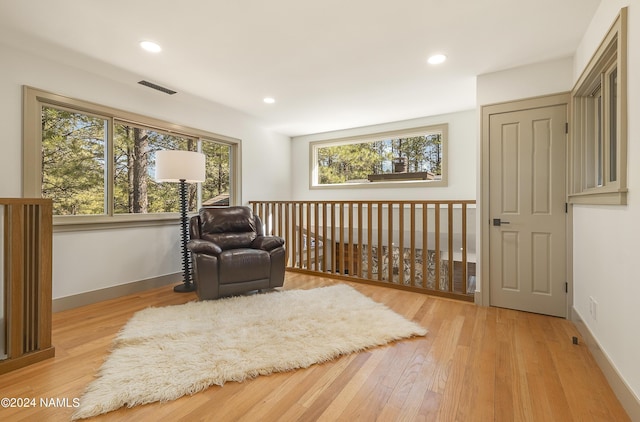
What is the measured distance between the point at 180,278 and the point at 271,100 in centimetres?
256

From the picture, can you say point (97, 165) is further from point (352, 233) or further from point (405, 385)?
point (405, 385)

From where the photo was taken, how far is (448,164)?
4.31 meters

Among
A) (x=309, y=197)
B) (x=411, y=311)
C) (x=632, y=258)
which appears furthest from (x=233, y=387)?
(x=309, y=197)

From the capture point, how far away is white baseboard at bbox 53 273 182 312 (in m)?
2.72

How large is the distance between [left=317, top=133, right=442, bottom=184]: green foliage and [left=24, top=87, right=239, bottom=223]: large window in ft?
7.65

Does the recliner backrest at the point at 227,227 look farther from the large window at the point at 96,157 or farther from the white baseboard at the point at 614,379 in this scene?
the white baseboard at the point at 614,379

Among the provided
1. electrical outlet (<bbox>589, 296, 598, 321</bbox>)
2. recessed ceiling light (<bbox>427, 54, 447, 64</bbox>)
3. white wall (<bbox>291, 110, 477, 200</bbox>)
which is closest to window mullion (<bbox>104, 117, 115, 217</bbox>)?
white wall (<bbox>291, 110, 477, 200</bbox>)

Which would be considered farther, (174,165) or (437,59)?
(174,165)

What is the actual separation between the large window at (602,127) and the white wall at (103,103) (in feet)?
12.6

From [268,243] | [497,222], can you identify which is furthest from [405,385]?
[268,243]

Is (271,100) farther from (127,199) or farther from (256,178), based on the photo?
(127,199)

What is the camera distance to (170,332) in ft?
7.17

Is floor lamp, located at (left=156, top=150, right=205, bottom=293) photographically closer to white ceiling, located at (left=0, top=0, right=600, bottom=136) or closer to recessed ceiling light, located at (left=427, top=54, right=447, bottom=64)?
white ceiling, located at (left=0, top=0, right=600, bottom=136)

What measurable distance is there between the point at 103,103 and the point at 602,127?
4.38 meters
